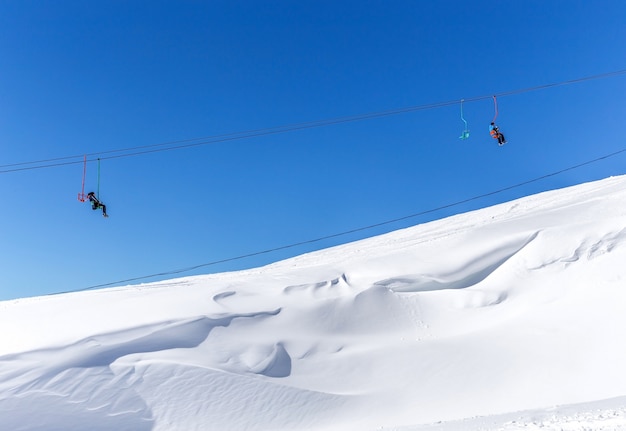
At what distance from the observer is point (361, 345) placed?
10273 mm

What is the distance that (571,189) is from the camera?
18250 millimetres

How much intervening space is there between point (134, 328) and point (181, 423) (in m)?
2.60

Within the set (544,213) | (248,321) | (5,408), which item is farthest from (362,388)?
(544,213)

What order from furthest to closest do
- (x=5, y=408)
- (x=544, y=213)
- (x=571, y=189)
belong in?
(x=571, y=189) < (x=544, y=213) < (x=5, y=408)

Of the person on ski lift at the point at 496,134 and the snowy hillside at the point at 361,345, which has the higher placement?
the person on ski lift at the point at 496,134

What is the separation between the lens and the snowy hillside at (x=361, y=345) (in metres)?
7.96

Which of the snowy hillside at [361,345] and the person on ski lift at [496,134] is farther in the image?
the person on ski lift at [496,134]

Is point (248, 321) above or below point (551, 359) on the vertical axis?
above

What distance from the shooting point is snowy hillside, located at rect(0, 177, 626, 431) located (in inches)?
313

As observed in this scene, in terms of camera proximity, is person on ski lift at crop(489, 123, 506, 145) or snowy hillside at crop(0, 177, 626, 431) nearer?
snowy hillside at crop(0, 177, 626, 431)

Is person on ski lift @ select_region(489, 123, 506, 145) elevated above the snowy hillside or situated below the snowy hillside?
above

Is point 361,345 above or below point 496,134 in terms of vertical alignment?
below

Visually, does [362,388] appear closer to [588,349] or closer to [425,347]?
[425,347]

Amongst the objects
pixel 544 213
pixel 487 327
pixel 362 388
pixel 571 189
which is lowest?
pixel 362 388
